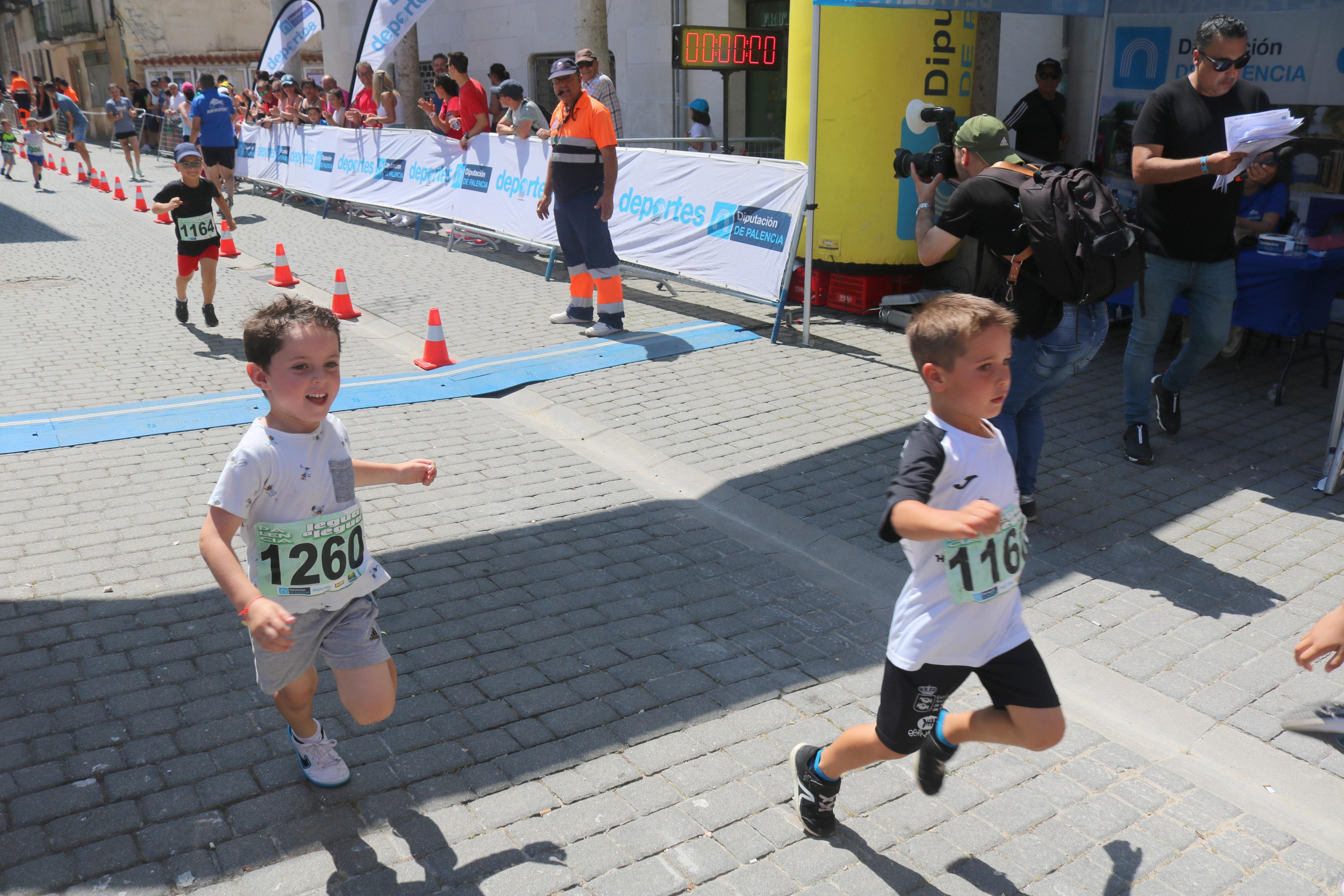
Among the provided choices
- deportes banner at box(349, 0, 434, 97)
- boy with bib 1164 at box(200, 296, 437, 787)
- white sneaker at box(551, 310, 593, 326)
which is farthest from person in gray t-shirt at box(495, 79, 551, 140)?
boy with bib 1164 at box(200, 296, 437, 787)

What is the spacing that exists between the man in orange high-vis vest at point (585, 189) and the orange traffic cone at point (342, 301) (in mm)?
2194

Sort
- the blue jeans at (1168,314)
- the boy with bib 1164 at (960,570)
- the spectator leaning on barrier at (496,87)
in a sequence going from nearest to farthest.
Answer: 1. the boy with bib 1164 at (960,570)
2. the blue jeans at (1168,314)
3. the spectator leaning on barrier at (496,87)

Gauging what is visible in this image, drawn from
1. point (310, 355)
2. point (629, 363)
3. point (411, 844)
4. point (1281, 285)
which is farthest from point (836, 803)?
point (1281, 285)

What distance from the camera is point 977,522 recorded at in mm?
2365

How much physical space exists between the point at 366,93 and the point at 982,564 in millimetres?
16084

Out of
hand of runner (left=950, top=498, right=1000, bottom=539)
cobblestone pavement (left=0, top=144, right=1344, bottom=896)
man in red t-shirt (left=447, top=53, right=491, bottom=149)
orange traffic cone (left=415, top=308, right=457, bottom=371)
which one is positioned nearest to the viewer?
hand of runner (left=950, top=498, right=1000, bottom=539)

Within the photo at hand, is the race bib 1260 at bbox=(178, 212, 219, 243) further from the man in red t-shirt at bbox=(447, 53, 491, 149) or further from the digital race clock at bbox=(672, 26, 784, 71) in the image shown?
the digital race clock at bbox=(672, 26, 784, 71)

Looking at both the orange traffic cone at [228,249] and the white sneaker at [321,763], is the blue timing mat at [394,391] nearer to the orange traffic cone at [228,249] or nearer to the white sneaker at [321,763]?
the white sneaker at [321,763]

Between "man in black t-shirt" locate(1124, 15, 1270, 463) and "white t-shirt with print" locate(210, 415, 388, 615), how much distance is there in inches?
181

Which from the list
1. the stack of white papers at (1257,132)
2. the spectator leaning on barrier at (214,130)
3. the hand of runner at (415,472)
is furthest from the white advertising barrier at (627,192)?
the hand of runner at (415,472)

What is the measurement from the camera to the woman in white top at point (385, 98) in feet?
52.2

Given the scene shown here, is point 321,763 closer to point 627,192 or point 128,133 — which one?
point 627,192

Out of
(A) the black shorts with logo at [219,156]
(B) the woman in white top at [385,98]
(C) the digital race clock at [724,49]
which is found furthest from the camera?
(A) the black shorts with logo at [219,156]

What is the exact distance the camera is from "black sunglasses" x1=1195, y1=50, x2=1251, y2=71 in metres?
5.41
